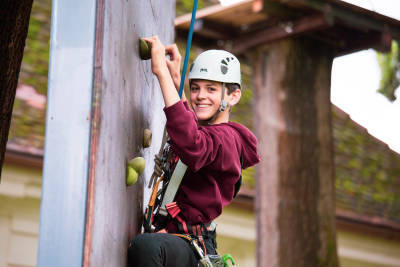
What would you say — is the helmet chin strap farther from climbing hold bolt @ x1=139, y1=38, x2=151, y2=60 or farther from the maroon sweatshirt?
climbing hold bolt @ x1=139, y1=38, x2=151, y2=60

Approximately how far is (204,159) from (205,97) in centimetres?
48

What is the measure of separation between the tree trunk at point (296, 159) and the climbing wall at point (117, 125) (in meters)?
3.17

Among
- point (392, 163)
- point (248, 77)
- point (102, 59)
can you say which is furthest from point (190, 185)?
point (392, 163)

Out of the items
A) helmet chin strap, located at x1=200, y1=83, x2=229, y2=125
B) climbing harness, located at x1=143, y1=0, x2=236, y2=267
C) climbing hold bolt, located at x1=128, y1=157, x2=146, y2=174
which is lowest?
climbing harness, located at x1=143, y1=0, x2=236, y2=267

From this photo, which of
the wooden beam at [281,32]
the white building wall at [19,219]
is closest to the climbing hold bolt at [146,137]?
the wooden beam at [281,32]

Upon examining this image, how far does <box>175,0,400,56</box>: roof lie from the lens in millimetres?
6594

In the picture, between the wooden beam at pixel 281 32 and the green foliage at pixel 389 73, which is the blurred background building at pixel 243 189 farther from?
the wooden beam at pixel 281 32

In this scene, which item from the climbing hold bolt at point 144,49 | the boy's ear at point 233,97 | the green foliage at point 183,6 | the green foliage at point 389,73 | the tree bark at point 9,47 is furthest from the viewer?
the green foliage at point 183,6

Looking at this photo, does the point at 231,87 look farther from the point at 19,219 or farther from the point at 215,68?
the point at 19,219

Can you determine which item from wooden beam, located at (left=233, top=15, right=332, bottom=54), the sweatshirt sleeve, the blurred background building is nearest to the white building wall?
the blurred background building

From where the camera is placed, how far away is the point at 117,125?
9.21 ft

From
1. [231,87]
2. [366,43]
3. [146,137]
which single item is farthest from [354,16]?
[146,137]

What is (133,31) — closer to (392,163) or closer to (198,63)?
(198,63)

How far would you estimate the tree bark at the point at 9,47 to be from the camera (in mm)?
2949
